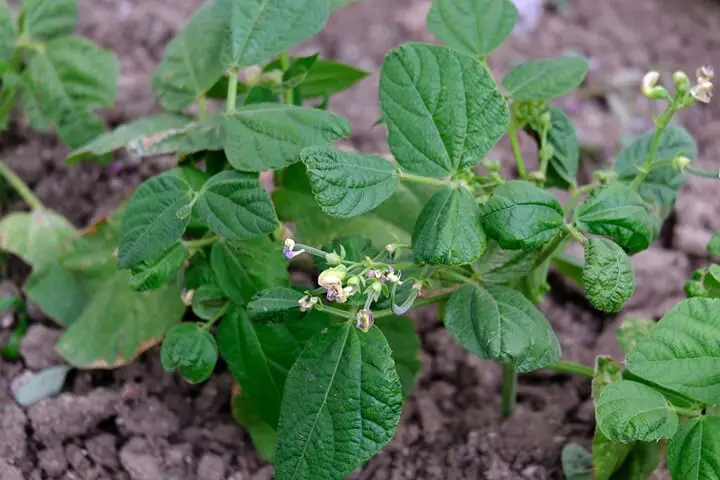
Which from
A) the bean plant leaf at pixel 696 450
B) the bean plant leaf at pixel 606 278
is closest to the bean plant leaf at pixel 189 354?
the bean plant leaf at pixel 606 278

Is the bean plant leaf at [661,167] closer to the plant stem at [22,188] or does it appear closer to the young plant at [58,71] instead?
the young plant at [58,71]

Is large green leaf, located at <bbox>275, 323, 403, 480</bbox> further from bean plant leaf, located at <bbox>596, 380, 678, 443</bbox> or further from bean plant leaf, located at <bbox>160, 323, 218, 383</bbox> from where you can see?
bean plant leaf, located at <bbox>596, 380, 678, 443</bbox>

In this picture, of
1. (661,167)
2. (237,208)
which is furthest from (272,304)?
(661,167)

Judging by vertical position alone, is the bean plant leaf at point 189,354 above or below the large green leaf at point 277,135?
below

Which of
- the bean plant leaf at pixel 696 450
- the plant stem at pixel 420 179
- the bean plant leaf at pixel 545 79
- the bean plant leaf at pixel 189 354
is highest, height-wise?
the bean plant leaf at pixel 545 79

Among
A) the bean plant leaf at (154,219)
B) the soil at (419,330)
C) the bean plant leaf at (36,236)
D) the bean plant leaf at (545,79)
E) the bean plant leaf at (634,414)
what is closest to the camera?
the bean plant leaf at (634,414)

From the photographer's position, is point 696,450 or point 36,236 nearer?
point 696,450

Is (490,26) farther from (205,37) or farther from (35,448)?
(35,448)

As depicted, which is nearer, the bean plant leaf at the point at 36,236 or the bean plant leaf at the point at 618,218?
the bean plant leaf at the point at 618,218

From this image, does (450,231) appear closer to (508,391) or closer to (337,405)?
(337,405)
